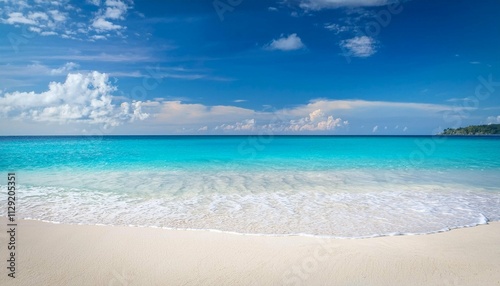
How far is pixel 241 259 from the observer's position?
5.39 meters

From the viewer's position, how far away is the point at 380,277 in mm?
4793

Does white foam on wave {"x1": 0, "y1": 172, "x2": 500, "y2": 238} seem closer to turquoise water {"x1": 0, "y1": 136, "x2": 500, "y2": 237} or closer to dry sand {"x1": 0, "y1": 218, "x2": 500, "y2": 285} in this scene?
turquoise water {"x1": 0, "y1": 136, "x2": 500, "y2": 237}

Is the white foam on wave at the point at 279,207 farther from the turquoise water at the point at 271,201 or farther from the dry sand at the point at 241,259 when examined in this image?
the dry sand at the point at 241,259

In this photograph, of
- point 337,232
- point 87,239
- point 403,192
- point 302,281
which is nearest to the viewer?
point 302,281

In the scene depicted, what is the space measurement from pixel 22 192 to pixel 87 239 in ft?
23.1

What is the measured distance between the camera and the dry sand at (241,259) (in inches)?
188

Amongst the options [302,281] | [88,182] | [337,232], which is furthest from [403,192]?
[88,182]

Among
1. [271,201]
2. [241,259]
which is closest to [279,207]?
[271,201]

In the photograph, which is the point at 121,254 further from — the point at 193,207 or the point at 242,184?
the point at 242,184

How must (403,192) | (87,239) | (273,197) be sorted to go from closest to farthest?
(87,239) → (273,197) → (403,192)

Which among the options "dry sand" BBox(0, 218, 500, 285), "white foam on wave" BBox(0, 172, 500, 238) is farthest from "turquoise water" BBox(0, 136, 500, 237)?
"dry sand" BBox(0, 218, 500, 285)

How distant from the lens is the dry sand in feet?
15.6

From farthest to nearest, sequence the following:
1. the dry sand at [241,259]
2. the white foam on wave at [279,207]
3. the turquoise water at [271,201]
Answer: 1. the turquoise water at [271,201]
2. the white foam on wave at [279,207]
3. the dry sand at [241,259]

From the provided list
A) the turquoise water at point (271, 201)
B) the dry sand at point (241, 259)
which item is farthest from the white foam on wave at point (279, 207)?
the dry sand at point (241, 259)
